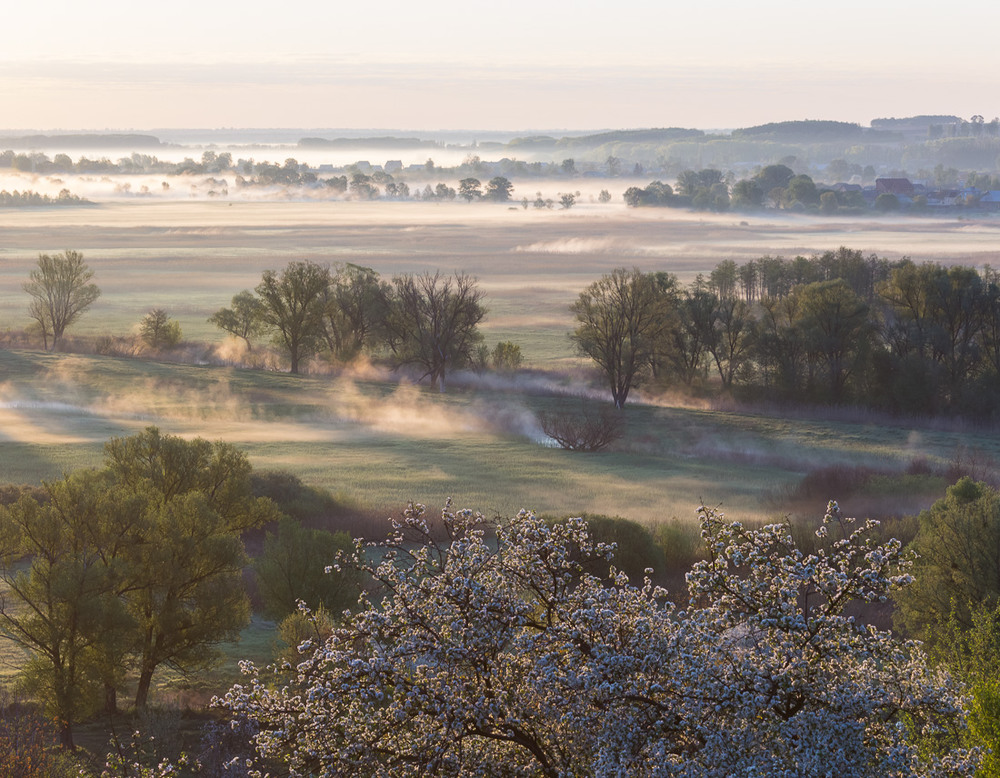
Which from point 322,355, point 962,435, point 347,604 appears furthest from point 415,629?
point 322,355

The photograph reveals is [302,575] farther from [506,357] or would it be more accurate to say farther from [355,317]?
[355,317]

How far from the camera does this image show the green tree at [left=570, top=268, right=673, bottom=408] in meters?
69.8

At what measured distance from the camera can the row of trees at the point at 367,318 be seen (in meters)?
78.8

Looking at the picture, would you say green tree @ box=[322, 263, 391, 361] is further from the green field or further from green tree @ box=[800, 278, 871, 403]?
green tree @ box=[800, 278, 871, 403]

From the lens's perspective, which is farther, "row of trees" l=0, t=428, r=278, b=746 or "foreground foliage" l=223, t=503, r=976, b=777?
"row of trees" l=0, t=428, r=278, b=746

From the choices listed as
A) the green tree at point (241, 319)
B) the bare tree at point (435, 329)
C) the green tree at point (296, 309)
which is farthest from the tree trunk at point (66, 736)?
the green tree at point (241, 319)

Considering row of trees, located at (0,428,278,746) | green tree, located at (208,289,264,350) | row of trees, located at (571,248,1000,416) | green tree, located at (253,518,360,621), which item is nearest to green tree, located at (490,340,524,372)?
row of trees, located at (571,248,1000,416)

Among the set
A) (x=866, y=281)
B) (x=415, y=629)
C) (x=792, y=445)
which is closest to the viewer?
(x=415, y=629)

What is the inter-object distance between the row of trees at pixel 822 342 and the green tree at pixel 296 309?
20791 millimetres

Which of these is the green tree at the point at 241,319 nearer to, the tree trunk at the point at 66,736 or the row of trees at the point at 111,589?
the row of trees at the point at 111,589

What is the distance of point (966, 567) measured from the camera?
82.0ft

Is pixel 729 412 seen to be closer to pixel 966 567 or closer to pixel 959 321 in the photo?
pixel 959 321

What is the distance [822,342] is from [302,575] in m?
52.2

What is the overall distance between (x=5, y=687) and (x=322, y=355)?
62.9 meters
